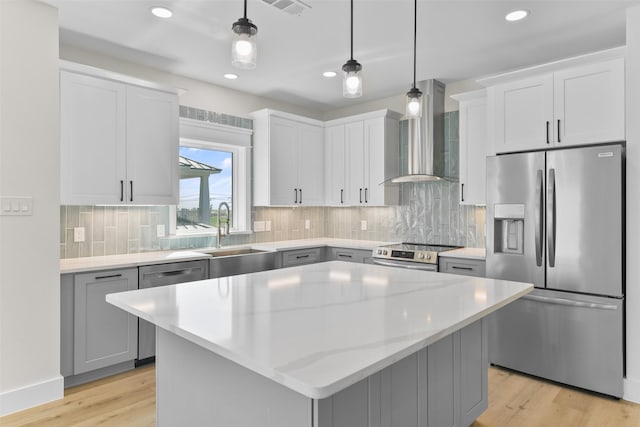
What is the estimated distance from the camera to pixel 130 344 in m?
3.17

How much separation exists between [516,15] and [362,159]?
90.7 inches

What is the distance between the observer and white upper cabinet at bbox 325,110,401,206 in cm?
463

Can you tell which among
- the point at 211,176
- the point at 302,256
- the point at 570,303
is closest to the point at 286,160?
the point at 211,176

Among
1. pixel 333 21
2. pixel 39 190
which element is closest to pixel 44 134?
pixel 39 190

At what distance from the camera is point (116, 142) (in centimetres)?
327

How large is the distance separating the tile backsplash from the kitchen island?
1.94m

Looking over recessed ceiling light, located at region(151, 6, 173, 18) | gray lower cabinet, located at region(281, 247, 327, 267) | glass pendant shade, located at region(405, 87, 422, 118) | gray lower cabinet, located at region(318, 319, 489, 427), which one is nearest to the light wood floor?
gray lower cabinet, located at region(318, 319, 489, 427)

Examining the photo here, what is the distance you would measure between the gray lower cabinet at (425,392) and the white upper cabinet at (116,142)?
2.72 metres

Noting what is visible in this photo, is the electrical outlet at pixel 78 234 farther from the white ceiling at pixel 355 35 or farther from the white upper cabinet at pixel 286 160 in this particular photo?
the white upper cabinet at pixel 286 160

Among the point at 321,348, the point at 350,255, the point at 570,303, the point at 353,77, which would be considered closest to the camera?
the point at 321,348

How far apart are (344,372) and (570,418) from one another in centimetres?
236

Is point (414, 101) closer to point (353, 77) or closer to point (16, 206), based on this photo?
point (353, 77)

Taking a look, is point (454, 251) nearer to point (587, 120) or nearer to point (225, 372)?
point (587, 120)

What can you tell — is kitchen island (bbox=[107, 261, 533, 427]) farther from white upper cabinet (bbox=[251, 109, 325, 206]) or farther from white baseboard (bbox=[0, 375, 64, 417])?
white upper cabinet (bbox=[251, 109, 325, 206])
